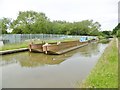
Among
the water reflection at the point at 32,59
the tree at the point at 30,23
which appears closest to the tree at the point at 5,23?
the tree at the point at 30,23

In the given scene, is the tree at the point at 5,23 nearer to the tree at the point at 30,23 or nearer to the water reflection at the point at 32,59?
the tree at the point at 30,23

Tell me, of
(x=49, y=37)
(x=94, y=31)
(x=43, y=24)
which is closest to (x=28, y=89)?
(x=49, y=37)

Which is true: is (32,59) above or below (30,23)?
below

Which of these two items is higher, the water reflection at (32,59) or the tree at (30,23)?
the tree at (30,23)

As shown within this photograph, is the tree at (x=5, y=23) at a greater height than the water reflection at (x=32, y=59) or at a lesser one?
greater

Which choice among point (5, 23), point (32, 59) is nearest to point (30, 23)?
point (5, 23)

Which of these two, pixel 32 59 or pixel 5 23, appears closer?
pixel 32 59

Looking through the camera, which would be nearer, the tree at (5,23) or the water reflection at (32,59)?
the water reflection at (32,59)

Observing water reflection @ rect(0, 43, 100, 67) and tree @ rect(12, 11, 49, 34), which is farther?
tree @ rect(12, 11, 49, 34)

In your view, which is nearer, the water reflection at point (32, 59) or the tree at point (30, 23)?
the water reflection at point (32, 59)

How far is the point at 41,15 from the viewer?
54719 mm

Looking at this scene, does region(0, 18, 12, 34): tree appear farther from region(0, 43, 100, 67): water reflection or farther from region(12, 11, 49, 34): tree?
region(0, 43, 100, 67): water reflection

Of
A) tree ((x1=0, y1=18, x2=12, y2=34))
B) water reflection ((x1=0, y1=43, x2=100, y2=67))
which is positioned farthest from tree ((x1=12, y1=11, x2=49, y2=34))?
water reflection ((x1=0, y1=43, x2=100, y2=67))

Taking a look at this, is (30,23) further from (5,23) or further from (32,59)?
(32,59)
